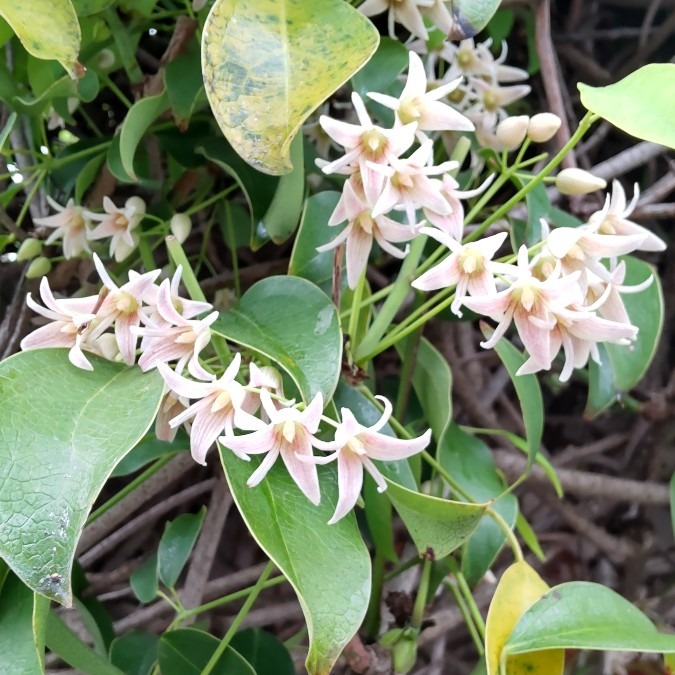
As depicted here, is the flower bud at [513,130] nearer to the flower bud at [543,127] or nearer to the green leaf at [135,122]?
the flower bud at [543,127]

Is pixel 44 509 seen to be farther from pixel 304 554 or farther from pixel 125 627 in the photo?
pixel 125 627

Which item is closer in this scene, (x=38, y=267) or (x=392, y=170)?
(x=392, y=170)

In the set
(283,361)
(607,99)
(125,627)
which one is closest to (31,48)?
(283,361)

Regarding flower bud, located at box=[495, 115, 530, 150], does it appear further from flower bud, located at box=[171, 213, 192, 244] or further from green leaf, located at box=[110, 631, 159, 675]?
green leaf, located at box=[110, 631, 159, 675]

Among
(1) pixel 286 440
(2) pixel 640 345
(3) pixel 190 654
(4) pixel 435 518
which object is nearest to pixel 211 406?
(1) pixel 286 440

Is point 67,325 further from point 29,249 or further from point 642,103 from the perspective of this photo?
point 642,103

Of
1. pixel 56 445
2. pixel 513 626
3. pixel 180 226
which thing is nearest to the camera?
pixel 56 445
